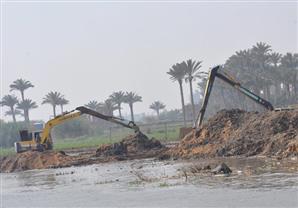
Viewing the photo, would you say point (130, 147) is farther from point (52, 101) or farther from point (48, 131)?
point (52, 101)

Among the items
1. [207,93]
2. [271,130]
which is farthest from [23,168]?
[271,130]

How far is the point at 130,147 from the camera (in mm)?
45688

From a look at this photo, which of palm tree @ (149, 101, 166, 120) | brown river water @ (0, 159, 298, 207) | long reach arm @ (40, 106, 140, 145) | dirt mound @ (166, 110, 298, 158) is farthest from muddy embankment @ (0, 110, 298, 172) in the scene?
palm tree @ (149, 101, 166, 120)

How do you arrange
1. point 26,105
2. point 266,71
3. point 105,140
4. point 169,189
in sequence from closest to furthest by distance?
point 169,189, point 105,140, point 266,71, point 26,105


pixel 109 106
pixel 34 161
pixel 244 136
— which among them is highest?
pixel 109 106

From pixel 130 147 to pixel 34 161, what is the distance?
6895mm

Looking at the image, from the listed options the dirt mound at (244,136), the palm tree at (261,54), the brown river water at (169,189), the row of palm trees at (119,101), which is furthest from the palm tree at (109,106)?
the brown river water at (169,189)

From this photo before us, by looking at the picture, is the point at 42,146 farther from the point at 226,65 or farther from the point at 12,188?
the point at 226,65

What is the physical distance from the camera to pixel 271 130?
33.8 meters

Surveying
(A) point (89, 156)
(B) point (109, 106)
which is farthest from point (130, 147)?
(B) point (109, 106)

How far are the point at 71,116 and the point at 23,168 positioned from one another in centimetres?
570

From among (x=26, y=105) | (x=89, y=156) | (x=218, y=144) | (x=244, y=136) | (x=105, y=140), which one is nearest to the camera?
(x=244, y=136)

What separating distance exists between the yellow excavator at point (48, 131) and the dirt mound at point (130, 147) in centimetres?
91

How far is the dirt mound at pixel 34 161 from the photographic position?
42997mm
